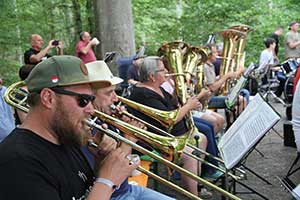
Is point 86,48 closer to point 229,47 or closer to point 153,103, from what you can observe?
point 229,47

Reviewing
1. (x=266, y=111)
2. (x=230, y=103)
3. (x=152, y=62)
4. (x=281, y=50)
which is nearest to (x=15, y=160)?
(x=266, y=111)

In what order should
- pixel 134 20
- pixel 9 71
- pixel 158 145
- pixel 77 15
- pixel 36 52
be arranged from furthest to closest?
1. pixel 134 20
2. pixel 77 15
3. pixel 9 71
4. pixel 36 52
5. pixel 158 145

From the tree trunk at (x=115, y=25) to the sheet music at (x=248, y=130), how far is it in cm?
505

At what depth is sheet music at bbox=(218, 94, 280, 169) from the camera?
2.88 metres

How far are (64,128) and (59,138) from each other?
0.06m

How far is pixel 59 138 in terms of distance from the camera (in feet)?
6.37

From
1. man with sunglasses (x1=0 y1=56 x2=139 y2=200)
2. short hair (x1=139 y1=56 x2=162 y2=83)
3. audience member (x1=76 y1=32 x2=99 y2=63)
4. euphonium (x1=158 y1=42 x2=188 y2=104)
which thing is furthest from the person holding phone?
man with sunglasses (x1=0 y1=56 x2=139 y2=200)

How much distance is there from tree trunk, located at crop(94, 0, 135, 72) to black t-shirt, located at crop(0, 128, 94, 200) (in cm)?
617

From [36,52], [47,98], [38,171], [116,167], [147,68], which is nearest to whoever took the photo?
[38,171]

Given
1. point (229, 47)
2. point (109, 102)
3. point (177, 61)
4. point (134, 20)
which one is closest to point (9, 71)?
point (134, 20)

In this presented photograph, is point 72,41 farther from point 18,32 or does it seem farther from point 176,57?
point 176,57

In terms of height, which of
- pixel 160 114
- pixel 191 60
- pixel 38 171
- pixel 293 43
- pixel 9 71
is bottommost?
pixel 9 71

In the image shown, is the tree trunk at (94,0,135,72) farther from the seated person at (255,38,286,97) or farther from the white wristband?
the white wristband

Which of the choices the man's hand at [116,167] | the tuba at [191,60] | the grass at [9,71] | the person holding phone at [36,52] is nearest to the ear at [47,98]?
the man's hand at [116,167]
